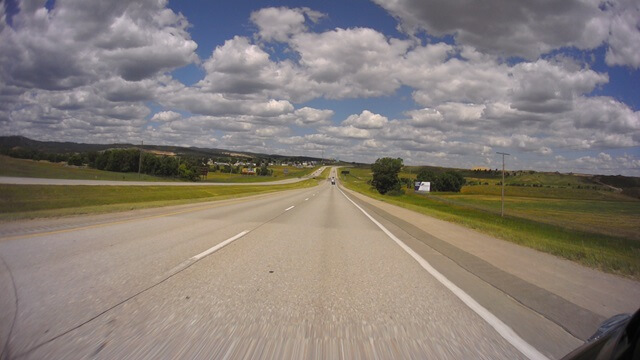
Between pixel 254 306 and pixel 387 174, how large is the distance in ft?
363

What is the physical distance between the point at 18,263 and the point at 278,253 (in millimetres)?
4584

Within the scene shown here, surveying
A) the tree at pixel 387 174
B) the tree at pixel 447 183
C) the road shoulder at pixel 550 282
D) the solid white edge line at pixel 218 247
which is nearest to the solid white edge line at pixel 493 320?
the road shoulder at pixel 550 282

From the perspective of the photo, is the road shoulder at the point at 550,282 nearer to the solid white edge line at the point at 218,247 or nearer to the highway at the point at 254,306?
the highway at the point at 254,306

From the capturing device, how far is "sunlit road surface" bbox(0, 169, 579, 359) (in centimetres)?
366

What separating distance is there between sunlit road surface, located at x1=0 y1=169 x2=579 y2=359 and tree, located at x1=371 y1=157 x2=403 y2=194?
10594 centimetres

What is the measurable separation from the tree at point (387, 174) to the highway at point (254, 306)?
106 m

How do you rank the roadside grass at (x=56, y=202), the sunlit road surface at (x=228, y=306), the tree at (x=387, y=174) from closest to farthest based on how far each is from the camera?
1. the sunlit road surface at (x=228, y=306)
2. the roadside grass at (x=56, y=202)
3. the tree at (x=387, y=174)

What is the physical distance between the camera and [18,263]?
6.89 metres

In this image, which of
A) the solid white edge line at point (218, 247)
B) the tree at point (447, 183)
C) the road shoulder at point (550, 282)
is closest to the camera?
the road shoulder at point (550, 282)

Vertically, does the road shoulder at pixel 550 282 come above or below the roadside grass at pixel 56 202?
above

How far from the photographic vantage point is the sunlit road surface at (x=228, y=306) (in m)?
3.66

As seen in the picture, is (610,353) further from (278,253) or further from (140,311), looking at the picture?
(278,253)

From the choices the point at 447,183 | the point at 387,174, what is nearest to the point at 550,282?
the point at 387,174

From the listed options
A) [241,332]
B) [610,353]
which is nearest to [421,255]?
[241,332]
